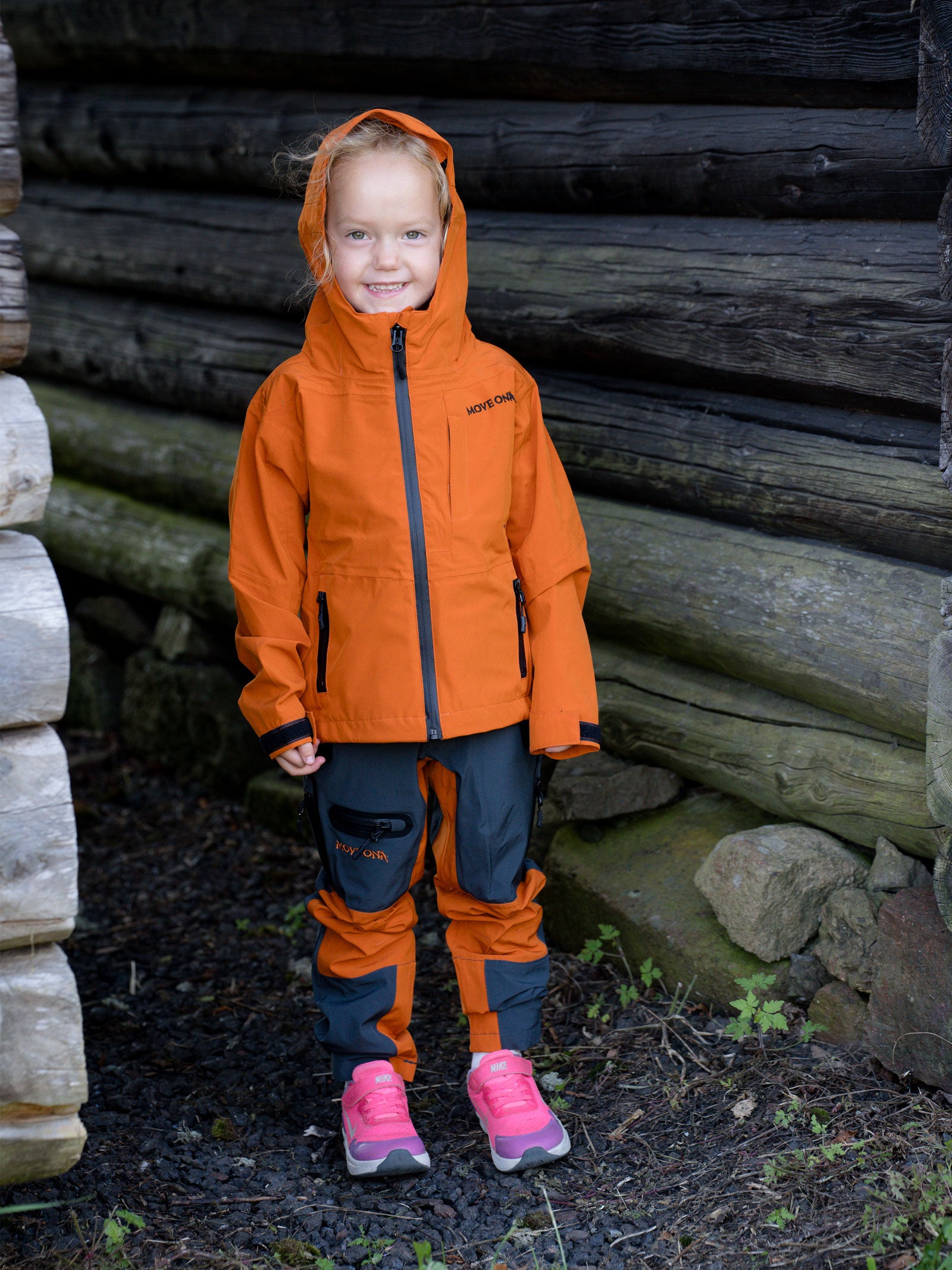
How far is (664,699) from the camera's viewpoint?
3443 millimetres

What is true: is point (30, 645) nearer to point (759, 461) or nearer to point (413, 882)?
point (413, 882)

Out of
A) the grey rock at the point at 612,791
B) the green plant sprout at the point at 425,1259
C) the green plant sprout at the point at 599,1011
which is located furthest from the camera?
the grey rock at the point at 612,791

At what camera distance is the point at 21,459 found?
2.43 meters

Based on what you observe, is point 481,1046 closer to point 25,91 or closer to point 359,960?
point 359,960

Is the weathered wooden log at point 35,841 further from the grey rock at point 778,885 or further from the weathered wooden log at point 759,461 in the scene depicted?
the weathered wooden log at point 759,461

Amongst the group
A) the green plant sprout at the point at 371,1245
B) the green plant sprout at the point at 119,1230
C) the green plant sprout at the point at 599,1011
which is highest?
the green plant sprout at the point at 119,1230

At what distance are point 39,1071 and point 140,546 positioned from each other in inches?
111

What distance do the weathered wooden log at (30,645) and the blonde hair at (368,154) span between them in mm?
856

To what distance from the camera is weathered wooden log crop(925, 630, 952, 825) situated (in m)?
2.54

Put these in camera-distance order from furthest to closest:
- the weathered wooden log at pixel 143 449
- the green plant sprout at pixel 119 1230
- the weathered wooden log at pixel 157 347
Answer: the weathered wooden log at pixel 143 449, the weathered wooden log at pixel 157 347, the green plant sprout at pixel 119 1230

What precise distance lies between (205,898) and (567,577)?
6.71ft

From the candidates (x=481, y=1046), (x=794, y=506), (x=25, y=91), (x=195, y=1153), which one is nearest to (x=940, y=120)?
(x=794, y=506)

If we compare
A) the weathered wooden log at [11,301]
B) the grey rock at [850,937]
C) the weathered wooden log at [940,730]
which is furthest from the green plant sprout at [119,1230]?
the weathered wooden log at [940,730]

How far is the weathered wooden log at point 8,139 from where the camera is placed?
238cm
